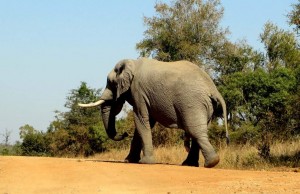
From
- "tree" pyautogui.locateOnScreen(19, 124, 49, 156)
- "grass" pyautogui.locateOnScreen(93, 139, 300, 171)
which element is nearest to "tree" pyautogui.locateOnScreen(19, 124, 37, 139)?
"tree" pyautogui.locateOnScreen(19, 124, 49, 156)

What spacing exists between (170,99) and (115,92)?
2.26 metres

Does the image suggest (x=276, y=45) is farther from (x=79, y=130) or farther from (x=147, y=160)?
(x=147, y=160)

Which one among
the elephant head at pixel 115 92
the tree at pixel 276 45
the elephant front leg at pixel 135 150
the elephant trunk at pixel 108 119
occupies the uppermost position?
the tree at pixel 276 45

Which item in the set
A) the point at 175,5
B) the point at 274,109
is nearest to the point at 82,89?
the point at 175,5

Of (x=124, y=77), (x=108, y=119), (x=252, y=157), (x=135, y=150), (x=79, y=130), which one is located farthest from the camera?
(x=79, y=130)

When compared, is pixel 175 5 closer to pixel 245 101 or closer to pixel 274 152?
pixel 245 101

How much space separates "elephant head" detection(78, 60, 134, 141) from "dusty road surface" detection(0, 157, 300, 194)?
2.92 meters

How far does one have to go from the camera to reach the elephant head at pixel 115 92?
16547 mm

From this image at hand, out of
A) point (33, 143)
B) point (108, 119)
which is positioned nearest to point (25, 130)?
point (33, 143)

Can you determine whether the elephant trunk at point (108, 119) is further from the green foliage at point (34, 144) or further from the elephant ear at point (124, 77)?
the green foliage at point (34, 144)

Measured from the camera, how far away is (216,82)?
39.3 meters

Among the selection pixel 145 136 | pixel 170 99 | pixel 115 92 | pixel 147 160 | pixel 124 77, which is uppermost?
pixel 124 77

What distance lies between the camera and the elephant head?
16547 mm

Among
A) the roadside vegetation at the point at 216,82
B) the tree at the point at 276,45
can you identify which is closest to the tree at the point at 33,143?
the roadside vegetation at the point at 216,82
